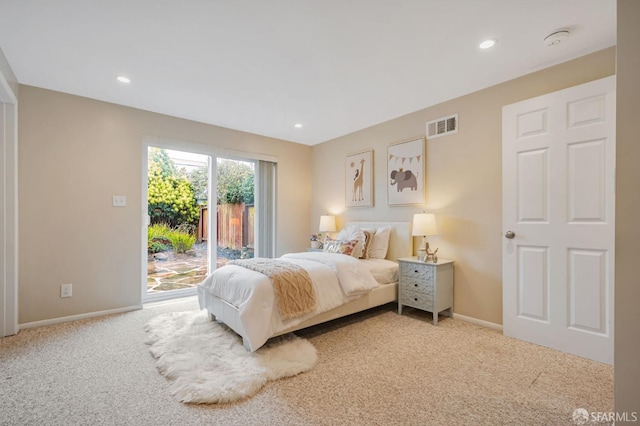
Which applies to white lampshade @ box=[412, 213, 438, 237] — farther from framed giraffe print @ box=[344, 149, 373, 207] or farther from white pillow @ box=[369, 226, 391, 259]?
framed giraffe print @ box=[344, 149, 373, 207]

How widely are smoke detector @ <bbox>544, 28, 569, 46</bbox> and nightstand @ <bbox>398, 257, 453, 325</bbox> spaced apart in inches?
80.9

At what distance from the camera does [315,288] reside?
2629 millimetres

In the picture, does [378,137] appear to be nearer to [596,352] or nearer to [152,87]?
[152,87]

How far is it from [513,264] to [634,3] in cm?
208

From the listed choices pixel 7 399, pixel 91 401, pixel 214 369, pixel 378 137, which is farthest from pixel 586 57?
pixel 7 399

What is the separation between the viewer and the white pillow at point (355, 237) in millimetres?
3551

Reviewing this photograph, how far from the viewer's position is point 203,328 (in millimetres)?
2758

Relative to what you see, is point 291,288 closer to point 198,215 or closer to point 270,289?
point 270,289

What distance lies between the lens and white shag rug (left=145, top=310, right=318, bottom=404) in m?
1.79

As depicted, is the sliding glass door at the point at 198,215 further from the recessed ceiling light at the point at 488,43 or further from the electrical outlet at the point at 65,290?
the recessed ceiling light at the point at 488,43

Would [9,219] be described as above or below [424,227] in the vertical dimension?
above

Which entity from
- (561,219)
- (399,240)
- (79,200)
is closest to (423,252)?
(399,240)

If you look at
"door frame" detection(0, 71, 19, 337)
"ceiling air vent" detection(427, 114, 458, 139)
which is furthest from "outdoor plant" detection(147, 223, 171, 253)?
"ceiling air vent" detection(427, 114, 458, 139)

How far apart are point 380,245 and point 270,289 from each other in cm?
184
